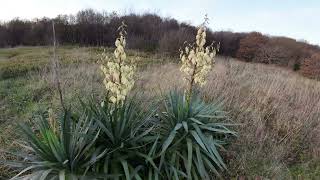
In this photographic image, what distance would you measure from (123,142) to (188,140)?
912mm

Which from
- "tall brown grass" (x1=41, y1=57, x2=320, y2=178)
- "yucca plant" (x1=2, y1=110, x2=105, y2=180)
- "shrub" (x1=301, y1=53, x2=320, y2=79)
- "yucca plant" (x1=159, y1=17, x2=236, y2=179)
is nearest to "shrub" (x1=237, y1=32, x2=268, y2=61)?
"shrub" (x1=301, y1=53, x2=320, y2=79)

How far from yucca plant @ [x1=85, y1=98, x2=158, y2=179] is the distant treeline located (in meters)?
16.8

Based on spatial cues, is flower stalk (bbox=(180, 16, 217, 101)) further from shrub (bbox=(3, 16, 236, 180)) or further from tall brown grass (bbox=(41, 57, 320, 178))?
tall brown grass (bbox=(41, 57, 320, 178))

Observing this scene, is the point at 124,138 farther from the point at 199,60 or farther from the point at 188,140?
the point at 199,60

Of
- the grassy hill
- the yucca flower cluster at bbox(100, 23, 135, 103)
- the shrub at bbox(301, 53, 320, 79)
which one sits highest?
the yucca flower cluster at bbox(100, 23, 135, 103)

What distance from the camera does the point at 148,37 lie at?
28.0 m

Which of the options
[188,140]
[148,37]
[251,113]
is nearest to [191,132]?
[188,140]

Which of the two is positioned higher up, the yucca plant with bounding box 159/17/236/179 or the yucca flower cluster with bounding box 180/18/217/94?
the yucca flower cluster with bounding box 180/18/217/94

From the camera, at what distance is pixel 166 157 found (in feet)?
15.9

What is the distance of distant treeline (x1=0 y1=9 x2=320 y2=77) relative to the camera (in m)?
25.1

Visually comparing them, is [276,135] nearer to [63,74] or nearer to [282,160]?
[282,160]

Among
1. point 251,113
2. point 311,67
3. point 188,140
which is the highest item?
point 188,140

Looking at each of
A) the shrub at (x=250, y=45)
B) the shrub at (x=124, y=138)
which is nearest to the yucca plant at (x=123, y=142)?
the shrub at (x=124, y=138)

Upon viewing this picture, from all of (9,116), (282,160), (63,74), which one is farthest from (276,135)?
(63,74)
